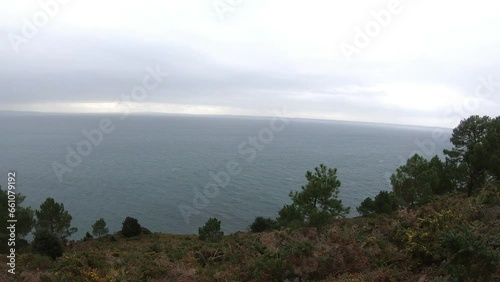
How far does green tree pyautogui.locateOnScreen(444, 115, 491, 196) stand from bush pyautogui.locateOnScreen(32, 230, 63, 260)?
3464 cm

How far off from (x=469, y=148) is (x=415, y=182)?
578 centimetres

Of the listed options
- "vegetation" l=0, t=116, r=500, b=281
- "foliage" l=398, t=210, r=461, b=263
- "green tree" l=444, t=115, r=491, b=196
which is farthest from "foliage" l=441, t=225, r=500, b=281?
"green tree" l=444, t=115, r=491, b=196

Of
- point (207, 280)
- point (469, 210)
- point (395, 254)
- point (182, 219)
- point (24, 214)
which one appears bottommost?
point (182, 219)

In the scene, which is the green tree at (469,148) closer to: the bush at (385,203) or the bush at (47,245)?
the bush at (385,203)

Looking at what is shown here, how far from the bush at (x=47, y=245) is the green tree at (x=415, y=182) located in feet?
104

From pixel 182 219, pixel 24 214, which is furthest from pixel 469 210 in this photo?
pixel 182 219

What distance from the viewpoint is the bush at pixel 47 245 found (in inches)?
934

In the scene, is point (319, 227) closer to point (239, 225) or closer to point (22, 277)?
point (22, 277)

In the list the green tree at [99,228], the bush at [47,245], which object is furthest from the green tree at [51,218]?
the bush at [47,245]

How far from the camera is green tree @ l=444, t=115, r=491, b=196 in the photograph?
28.4 meters

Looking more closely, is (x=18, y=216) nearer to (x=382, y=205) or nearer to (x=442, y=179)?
(x=382, y=205)

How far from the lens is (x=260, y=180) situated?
85750mm

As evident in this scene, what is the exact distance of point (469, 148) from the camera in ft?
97.9

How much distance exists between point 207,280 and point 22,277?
7.07m
